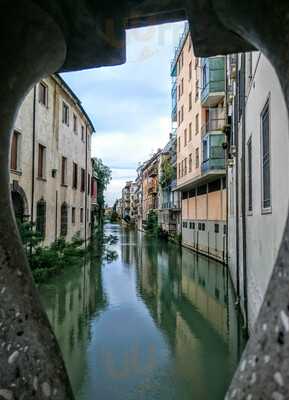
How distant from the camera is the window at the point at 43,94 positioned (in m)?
12.2

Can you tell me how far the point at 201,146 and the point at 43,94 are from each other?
9.05 m

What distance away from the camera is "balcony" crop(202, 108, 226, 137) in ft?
55.2

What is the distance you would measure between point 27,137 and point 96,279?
5324 millimetres

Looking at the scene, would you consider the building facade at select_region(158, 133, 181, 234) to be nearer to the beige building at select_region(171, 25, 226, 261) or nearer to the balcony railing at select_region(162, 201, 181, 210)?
the balcony railing at select_region(162, 201, 181, 210)

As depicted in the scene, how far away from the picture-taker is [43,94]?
12547mm

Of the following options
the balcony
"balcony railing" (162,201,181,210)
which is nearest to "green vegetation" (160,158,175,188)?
"balcony railing" (162,201,181,210)

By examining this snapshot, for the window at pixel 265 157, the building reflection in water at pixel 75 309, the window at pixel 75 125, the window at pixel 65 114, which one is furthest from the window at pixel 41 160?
the window at pixel 265 157

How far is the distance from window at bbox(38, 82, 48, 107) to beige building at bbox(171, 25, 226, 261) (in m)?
5.48

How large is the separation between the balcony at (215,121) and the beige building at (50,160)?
6350 millimetres

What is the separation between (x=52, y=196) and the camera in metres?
13.7

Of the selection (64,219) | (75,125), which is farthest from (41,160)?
(75,125)

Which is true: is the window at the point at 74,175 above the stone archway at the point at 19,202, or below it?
above

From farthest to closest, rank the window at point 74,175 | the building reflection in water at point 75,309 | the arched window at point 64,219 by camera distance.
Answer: the window at point 74,175, the arched window at point 64,219, the building reflection in water at point 75,309

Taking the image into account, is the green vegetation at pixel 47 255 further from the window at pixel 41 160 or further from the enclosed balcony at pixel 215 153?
the enclosed balcony at pixel 215 153
